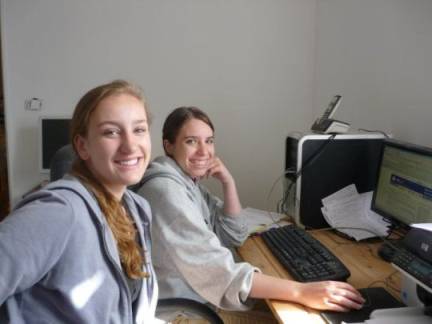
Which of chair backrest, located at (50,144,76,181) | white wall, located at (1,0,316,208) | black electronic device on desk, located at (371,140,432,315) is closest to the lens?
black electronic device on desk, located at (371,140,432,315)

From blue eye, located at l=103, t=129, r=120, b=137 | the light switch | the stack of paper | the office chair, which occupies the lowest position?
the office chair

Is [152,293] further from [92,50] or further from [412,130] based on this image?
[92,50]

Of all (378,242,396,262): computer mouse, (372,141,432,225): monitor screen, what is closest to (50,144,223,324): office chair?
(378,242,396,262): computer mouse

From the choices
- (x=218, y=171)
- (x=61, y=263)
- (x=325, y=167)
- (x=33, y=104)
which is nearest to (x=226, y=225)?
(x=218, y=171)

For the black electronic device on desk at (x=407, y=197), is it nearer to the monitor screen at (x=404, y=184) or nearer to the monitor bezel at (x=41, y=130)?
the monitor screen at (x=404, y=184)

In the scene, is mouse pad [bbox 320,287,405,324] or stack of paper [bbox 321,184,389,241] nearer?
mouse pad [bbox 320,287,405,324]

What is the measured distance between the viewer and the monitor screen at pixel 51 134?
8.38 feet

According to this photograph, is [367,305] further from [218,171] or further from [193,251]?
[218,171]

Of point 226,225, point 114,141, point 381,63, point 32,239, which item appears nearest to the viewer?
point 32,239

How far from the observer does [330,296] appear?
3.27 feet

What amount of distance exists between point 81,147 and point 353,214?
115 centimetres

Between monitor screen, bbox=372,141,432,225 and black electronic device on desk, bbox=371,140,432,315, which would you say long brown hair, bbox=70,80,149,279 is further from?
monitor screen, bbox=372,141,432,225

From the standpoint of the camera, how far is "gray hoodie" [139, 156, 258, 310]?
3.52 ft

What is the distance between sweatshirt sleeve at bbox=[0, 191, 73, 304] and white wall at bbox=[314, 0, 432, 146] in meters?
1.36
